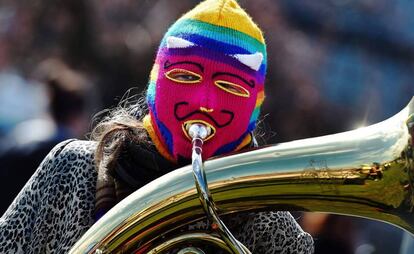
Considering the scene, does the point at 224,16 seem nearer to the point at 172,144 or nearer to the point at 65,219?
the point at 172,144

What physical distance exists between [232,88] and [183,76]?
4.2 inches

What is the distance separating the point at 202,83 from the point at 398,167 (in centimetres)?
54

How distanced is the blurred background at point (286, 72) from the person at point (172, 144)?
136 cm

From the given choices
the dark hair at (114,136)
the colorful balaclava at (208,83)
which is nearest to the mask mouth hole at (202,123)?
the colorful balaclava at (208,83)

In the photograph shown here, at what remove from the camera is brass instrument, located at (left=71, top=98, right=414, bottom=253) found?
1.50 meters

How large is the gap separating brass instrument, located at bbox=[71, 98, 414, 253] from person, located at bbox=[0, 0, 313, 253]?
1.05 ft

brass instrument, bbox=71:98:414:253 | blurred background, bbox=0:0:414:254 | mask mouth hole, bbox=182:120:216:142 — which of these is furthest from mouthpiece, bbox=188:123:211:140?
blurred background, bbox=0:0:414:254

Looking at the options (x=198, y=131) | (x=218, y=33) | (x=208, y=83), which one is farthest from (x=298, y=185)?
(x=218, y=33)

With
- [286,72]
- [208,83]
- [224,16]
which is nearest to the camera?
[208,83]

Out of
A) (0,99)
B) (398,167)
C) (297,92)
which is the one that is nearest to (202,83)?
(398,167)

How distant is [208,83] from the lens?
190cm

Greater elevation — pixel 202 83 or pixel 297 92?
pixel 297 92

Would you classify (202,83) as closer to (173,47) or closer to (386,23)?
(173,47)

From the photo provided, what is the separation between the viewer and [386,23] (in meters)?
3.76
